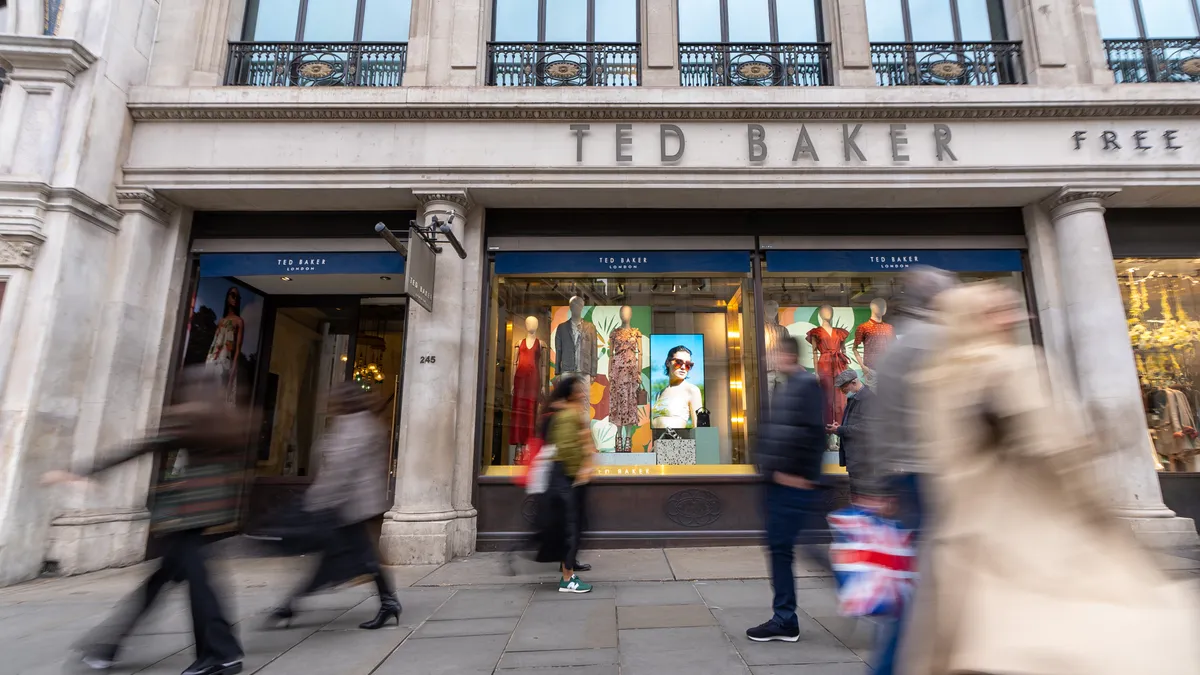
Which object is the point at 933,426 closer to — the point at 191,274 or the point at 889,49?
the point at 889,49

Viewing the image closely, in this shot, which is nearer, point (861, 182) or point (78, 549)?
point (78, 549)

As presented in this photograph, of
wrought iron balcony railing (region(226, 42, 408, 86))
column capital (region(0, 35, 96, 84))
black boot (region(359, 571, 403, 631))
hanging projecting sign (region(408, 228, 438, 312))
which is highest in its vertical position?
wrought iron balcony railing (region(226, 42, 408, 86))

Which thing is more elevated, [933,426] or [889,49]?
[889,49]

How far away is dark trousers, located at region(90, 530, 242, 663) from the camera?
11.2 ft

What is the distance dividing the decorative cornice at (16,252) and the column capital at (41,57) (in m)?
2.12

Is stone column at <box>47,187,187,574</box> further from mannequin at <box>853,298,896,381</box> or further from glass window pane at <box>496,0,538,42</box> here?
mannequin at <box>853,298,896,381</box>

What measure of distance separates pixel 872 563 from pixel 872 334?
6.55 metres

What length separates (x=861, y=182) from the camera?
7.68 metres

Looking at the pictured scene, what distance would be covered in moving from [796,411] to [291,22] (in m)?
9.61

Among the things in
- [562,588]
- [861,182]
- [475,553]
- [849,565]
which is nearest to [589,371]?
[475,553]

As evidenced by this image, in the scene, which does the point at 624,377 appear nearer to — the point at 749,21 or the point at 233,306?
the point at 749,21

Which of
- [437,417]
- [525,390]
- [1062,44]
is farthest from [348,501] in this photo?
[1062,44]

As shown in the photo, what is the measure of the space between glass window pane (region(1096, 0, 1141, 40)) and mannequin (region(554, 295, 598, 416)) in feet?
29.4

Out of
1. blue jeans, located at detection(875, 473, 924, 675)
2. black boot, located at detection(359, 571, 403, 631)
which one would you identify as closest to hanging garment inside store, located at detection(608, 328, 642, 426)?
black boot, located at detection(359, 571, 403, 631)
